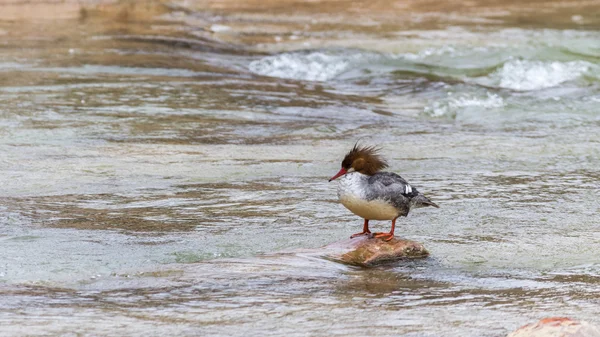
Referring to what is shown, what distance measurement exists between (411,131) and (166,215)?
182 inches

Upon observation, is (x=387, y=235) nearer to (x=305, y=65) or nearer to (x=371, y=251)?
(x=371, y=251)

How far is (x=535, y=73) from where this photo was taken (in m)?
15.9

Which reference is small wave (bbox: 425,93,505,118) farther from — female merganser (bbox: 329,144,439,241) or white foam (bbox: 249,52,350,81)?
female merganser (bbox: 329,144,439,241)

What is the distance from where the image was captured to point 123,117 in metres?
11.8

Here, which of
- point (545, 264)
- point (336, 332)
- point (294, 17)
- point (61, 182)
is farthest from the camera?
point (294, 17)

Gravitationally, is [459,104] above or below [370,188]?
below

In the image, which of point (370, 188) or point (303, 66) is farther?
point (303, 66)

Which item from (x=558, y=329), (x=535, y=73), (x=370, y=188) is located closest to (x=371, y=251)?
(x=370, y=188)

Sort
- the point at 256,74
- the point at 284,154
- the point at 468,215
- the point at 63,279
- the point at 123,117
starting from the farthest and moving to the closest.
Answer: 1. the point at 256,74
2. the point at 123,117
3. the point at 284,154
4. the point at 468,215
5. the point at 63,279

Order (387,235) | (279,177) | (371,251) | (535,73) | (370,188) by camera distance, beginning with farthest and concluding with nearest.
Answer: (535,73), (279,177), (387,235), (371,251), (370,188)

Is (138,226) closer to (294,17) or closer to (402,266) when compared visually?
(402,266)

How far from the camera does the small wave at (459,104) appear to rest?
13.3m

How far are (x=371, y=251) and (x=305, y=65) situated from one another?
1038 cm

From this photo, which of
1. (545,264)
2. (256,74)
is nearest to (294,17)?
(256,74)
